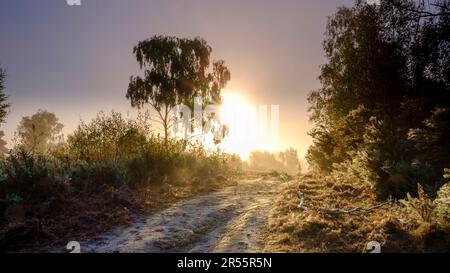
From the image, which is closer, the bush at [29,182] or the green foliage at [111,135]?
the bush at [29,182]

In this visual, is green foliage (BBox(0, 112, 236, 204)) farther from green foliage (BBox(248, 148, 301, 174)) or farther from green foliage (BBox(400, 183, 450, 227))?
green foliage (BBox(248, 148, 301, 174))

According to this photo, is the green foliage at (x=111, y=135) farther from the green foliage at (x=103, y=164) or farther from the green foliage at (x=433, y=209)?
the green foliage at (x=433, y=209)

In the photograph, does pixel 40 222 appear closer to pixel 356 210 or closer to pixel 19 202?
pixel 19 202

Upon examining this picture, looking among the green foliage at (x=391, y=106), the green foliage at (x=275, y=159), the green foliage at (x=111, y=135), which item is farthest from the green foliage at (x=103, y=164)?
the green foliage at (x=275, y=159)

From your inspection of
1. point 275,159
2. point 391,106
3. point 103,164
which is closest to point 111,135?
point 103,164

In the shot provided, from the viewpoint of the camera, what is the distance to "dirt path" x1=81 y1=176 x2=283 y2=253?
6457mm

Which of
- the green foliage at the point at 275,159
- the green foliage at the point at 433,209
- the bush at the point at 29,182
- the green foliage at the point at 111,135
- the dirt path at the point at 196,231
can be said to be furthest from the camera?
the green foliage at the point at 275,159

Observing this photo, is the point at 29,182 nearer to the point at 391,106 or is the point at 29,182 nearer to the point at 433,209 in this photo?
the point at 433,209

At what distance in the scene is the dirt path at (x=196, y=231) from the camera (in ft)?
21.2

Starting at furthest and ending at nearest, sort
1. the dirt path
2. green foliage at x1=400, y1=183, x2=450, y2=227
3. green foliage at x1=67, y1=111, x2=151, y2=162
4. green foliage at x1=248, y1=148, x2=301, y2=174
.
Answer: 1. green foliage at x1=248, y1=148, x2=301, y2=174
2. green foliage at x1=67, y1=111, x2=151, y2=162
3. the dirt path
4. green foliage at x1=400, y1=183, x2=450, y2=227

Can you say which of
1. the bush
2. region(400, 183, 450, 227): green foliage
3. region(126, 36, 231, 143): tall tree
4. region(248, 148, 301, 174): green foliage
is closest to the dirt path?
the bush

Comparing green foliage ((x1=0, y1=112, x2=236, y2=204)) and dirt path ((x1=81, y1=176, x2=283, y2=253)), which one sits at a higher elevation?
green foliage ((x1=0, y1=112, x2=236, y2=204))
